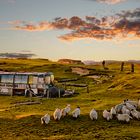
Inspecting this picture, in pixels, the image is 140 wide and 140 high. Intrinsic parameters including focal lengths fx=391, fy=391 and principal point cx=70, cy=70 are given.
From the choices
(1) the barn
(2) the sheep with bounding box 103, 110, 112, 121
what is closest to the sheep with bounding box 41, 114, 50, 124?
(2) the sheep with bounding box 103, 110, 112, 121

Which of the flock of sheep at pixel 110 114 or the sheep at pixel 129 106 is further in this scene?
the sheep at pixel 129 106

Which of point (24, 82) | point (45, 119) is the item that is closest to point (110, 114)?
point (45, 119)

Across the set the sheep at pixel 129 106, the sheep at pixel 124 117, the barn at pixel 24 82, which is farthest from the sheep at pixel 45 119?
the barn at pixel 24 82

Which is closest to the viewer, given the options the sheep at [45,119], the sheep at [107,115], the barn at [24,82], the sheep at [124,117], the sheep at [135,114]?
the sheep at [45,119]

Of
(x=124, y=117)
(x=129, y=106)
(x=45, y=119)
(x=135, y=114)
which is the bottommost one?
(x=45, y=119)

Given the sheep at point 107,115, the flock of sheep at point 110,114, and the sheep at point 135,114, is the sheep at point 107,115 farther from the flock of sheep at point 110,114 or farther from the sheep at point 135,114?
the sheep at point 135,114

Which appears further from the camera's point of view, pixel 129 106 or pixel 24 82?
pixel 24 82

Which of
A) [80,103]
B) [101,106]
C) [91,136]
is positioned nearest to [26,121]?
[91,136]

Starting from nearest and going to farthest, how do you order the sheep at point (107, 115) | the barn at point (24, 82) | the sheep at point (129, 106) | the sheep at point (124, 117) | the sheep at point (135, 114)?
the sheep at point (124, 117), the sheep at point (107, 115), the sheep at point (135, 114), the sheep at point (129, 106), the barn at point (24, 82)

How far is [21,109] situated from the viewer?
41.7m

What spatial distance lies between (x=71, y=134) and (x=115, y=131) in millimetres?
3421

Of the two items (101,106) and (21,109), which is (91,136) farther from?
(21,109)

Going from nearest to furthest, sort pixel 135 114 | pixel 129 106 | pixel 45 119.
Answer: pixel 45 119, pixel 135 114, pixel 129 106

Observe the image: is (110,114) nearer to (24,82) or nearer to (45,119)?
(45,119)
